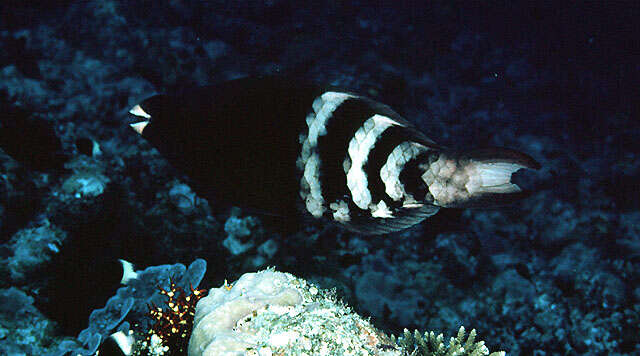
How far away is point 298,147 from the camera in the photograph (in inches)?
59.4

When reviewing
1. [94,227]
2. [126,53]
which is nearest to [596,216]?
[94,227]

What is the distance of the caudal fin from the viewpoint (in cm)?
114

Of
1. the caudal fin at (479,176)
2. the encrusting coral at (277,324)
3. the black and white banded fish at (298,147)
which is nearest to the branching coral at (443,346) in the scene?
the encrusting coral at (277,324)

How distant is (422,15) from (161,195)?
19.1 feet

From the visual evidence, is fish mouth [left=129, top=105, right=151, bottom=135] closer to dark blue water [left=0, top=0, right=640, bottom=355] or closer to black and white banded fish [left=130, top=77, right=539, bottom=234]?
black and white banded fish [left=130, top=77, right=539, bottom=234]

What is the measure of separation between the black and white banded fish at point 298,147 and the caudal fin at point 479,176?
0.12 metres

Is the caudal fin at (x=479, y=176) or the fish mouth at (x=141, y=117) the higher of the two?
the caudal fin at (x=479, y=176)

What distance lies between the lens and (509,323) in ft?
11.2

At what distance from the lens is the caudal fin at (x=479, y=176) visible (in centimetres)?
114

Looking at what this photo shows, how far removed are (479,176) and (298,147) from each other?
0.75 meters

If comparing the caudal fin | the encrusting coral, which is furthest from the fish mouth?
the caudal fin

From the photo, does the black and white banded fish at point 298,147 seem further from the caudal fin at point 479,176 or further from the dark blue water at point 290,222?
the dark blue water at point 290,222

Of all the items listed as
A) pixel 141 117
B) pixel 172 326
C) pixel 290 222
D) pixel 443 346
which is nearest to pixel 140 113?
pixel 141 117

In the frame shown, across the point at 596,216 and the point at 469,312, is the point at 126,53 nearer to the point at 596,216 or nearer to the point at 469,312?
the point at 469,312
